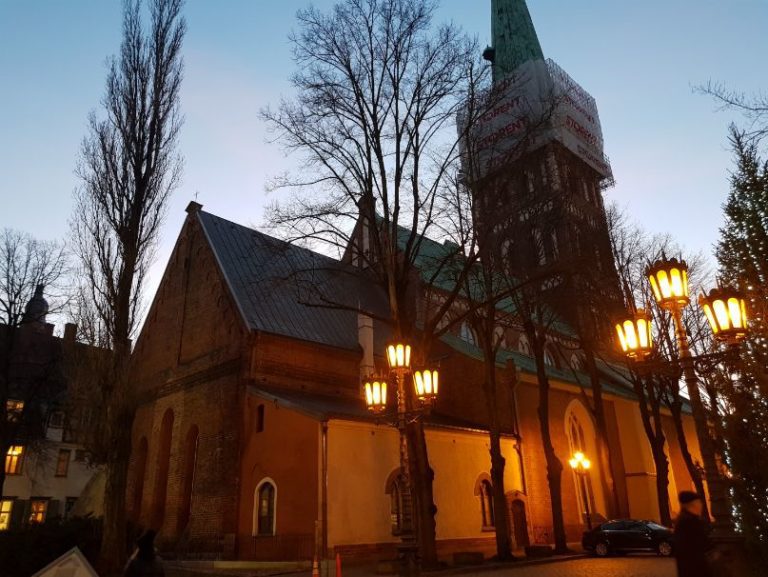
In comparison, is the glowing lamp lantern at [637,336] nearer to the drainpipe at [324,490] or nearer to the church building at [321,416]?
the church building at [321,416]

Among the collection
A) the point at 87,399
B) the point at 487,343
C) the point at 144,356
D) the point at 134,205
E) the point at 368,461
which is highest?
the point at 134,205

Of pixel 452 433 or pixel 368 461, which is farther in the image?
pixel 452 433

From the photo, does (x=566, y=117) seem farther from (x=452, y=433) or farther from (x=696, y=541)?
(x=696, y=541)

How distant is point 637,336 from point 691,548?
3.75 m

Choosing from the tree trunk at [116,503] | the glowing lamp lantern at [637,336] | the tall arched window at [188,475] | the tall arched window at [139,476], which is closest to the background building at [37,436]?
the tall arched window at [139,476]

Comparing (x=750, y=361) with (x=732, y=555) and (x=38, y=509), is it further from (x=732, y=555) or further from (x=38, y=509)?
(x=38, y=509)

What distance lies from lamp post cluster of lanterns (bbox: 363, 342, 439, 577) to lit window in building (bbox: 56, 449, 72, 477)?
2900 cm

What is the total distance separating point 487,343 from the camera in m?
19.5

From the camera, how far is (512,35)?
48.1m

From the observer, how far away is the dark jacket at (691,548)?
18.4 ft

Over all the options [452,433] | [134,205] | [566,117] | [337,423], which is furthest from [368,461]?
[566,117]

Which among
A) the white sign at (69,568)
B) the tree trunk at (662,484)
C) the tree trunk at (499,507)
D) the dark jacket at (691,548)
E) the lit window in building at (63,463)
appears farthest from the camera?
the lit window in building at (63,463)

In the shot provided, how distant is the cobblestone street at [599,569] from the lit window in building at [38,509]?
93.9 feet

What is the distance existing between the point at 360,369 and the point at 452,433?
14.9 feet
